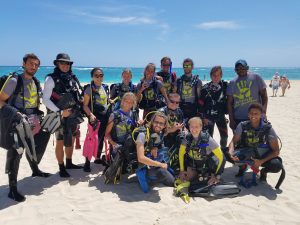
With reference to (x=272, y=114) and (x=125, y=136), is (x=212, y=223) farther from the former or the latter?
(x=272, y=114)

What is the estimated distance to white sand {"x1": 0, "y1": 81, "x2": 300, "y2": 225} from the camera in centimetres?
425

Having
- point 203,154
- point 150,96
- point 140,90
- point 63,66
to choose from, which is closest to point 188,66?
point 150,96

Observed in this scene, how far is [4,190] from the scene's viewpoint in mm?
5320

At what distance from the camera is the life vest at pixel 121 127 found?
5773 millimetres

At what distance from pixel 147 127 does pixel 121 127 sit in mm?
645

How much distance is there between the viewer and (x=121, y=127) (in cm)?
580

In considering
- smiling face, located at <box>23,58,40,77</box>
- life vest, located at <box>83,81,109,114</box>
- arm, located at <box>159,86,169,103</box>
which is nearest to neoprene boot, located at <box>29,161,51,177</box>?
life vest, located at <box>83,81,109,114</box>

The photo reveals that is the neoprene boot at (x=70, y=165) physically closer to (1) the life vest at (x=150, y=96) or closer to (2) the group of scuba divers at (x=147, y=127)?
(2) the group of scuba divers at (x=147, y=127)

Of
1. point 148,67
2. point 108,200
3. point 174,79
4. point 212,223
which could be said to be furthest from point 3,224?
point 174,79

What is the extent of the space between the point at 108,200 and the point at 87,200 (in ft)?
1.21

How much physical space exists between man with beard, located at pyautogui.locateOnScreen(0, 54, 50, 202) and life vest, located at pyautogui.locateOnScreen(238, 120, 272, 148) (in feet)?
13.4

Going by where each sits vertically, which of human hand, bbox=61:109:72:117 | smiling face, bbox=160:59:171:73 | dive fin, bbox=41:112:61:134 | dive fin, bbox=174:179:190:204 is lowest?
dive fin, bbox=174:179:190:204

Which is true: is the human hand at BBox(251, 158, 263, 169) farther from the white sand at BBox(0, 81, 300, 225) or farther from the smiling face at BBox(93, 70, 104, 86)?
the smiling face at BBox(93, 70, 104, 86)

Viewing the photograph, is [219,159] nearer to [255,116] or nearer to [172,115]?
[255,116]
